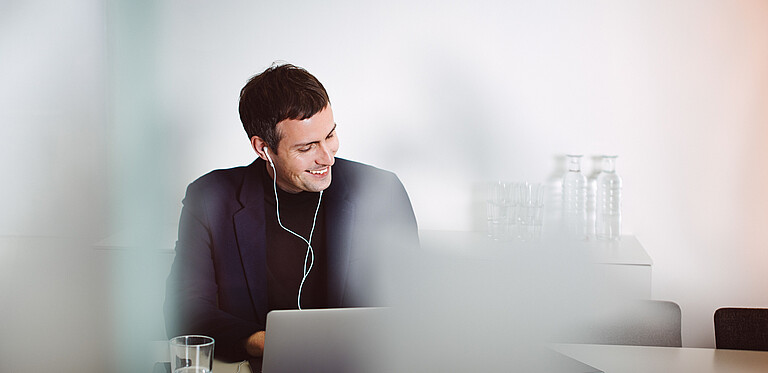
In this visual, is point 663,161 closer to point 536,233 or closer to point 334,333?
point 536,233

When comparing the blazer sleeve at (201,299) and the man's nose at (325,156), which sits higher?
the man's nose at (325,156)

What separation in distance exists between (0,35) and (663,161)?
0.90 m

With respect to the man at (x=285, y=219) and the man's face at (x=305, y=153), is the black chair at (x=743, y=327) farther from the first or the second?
the man's face at (x=305, y=153)

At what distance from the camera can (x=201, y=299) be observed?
809 millimetres

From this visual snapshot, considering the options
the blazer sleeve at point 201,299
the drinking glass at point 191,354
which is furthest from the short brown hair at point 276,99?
the drinking glass at point 191,354

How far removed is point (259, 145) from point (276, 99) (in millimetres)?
83

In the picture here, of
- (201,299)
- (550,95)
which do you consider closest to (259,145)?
(201,299)

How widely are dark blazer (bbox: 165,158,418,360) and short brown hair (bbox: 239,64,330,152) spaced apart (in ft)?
0.16

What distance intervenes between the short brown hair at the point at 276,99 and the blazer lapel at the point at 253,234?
0.17 feet

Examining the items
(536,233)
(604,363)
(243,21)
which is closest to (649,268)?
(604,363)

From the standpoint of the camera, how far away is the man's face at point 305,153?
2.89ft

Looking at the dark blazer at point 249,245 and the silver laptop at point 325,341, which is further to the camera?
the dark blazer at point 249,245

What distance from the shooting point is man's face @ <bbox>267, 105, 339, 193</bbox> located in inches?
34.6

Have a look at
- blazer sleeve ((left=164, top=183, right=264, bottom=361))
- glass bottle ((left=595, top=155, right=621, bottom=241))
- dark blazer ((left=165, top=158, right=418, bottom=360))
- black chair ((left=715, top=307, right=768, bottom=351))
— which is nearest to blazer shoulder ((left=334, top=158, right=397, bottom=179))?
dark blazer ((left=165, top=158, right=418, bottom=360))
